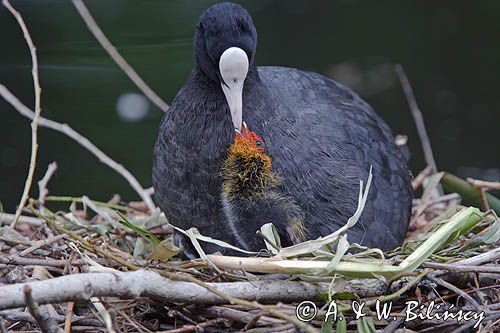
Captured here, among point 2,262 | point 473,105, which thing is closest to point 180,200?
point 2,262

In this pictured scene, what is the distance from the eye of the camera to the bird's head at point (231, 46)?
2.72m

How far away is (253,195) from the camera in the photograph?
2.88 metres

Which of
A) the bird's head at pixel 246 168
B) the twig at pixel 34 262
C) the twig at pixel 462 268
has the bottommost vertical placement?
the twig at pixel 462 268

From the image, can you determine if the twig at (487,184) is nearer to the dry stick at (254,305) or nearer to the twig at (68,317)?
the dry stick at (254,305)

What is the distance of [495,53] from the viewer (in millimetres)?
5582

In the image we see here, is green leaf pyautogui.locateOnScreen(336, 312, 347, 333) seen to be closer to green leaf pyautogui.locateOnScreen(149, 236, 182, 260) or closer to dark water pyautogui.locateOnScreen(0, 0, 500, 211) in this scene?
green leaf pyautogui.locateOnScreen(149, 236, 182, 260)

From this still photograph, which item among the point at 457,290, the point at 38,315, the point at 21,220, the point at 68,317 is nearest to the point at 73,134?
the point at 21,220

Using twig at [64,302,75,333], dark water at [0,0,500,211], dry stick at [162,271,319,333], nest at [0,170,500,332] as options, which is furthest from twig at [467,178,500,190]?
twig at [64,302,75,333]

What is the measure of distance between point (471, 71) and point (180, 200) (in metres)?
2.96

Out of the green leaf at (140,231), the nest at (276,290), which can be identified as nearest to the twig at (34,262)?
the nest at (276,290)

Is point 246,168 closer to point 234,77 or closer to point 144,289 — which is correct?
point 234,77

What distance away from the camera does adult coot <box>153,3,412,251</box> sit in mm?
2795

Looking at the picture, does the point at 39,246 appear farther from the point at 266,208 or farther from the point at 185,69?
the point at 185,69

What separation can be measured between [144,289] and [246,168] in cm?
62
